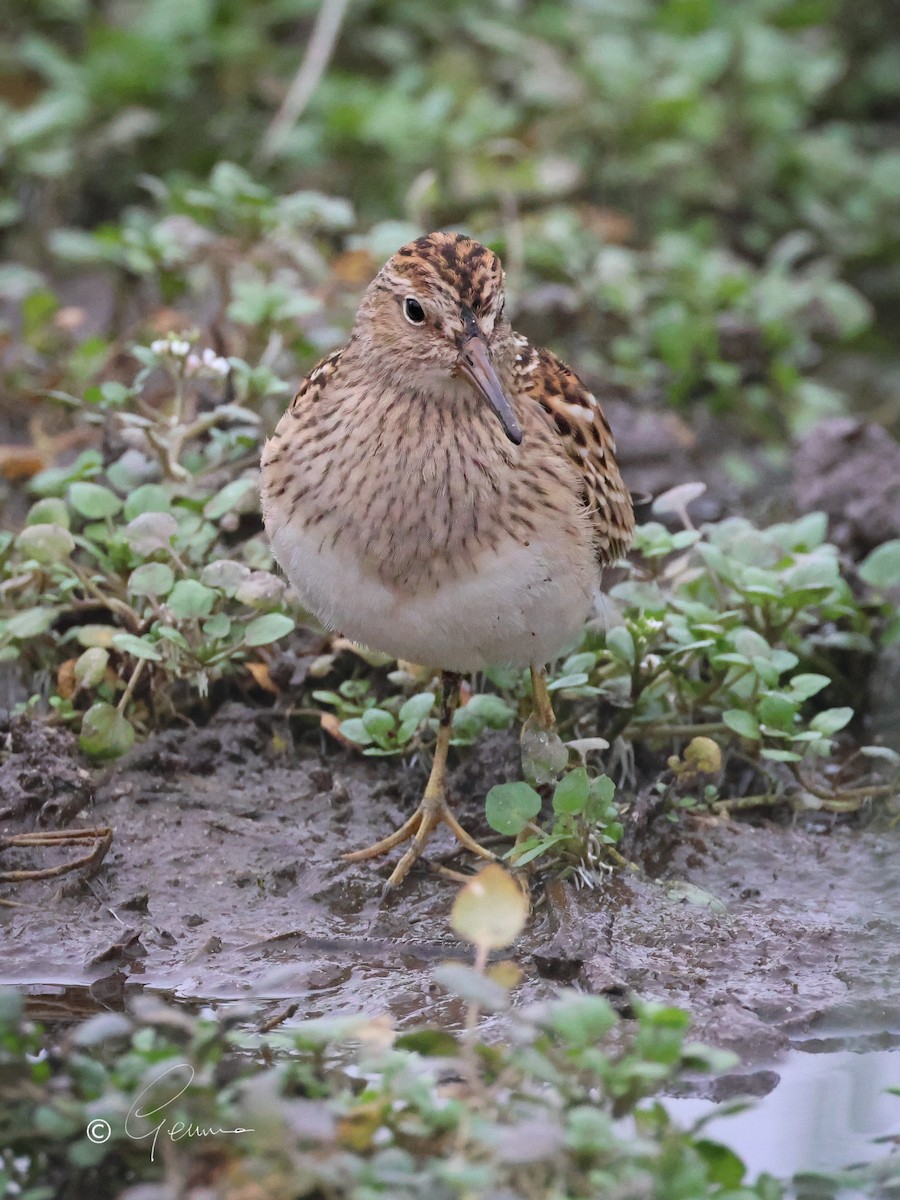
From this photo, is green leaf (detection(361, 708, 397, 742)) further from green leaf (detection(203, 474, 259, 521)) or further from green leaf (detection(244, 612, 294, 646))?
green leaf (detection(203, 474, 259, 521))

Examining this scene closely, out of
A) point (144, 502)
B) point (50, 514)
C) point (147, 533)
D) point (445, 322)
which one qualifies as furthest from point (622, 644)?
point (50, 514)

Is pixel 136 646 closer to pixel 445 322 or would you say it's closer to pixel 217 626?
pixel 217 626

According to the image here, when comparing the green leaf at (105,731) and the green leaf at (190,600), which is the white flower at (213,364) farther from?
the green leaf at (105,731)

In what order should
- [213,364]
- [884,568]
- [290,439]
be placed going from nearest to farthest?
[290,439]
[884,568]
[213,364]

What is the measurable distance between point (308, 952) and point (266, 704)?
1.11 metres

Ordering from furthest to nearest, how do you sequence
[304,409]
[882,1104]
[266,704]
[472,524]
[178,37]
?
[178,37], [266,704], [304,409], [472,524], [882,1104]

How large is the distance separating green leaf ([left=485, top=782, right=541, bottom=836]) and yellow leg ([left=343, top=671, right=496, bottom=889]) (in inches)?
16.4

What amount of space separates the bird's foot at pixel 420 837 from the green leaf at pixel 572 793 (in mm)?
426

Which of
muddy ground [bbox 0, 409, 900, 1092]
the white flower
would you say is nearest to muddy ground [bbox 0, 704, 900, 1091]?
muddy ground [bbox 0, 409, 900, 1092]

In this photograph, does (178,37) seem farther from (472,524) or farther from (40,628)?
(472,524)

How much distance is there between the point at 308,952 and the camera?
4.15 m

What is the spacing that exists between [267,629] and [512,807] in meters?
0.93

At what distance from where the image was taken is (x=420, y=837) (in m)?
4.51

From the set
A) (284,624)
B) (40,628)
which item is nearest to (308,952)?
(284,624)
